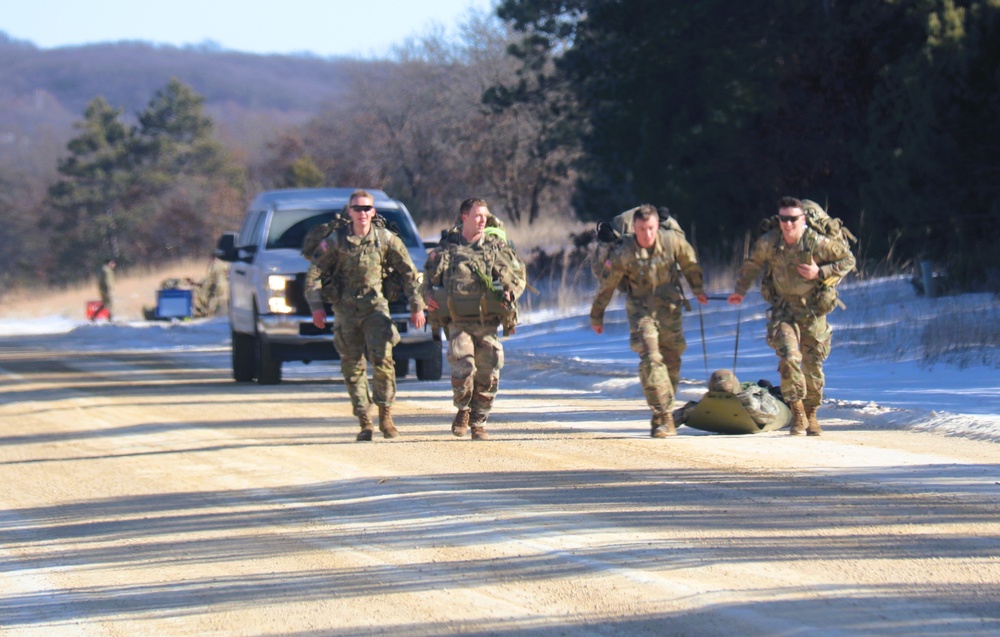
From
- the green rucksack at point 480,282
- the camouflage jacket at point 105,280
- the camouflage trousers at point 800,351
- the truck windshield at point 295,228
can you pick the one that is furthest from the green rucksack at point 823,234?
the camouflage jacket at point 105,280

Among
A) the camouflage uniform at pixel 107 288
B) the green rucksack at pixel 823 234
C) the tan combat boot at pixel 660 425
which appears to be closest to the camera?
the green rucksack at pixel 823 234

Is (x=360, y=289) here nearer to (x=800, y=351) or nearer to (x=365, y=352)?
(x=365, y=352)

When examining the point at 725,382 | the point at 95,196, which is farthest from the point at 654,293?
the point at 95,196

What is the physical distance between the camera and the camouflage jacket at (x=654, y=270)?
10.6 metres

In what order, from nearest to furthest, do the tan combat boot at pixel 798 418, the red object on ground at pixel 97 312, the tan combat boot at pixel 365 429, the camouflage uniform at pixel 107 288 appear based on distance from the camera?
1. the tan combat boot at pixel 798 418
2. the tan combat boot at pixel 365 429
3. the camouflage uniform at pixel 107 288
4. the red object on ground at pixel 97 312

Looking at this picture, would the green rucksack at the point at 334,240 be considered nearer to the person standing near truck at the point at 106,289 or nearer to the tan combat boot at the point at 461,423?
the tan combat boot at the point at 461,423

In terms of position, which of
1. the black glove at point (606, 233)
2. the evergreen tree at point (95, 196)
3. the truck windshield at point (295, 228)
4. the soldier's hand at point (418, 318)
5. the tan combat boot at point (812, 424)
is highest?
the evergreen tree at point (95, 196)

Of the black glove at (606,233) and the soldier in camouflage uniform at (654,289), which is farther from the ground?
the black glove at (606,233)

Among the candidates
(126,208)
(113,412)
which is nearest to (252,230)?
(113,412)

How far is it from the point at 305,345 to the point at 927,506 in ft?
29.0

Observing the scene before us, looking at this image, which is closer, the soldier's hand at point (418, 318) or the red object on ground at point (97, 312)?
the soldier's hand at point (418, 318)

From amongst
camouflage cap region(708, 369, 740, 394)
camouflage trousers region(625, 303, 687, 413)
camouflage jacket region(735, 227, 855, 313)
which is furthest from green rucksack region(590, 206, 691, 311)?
camouflage jacket region(735, 227, 855, 313)

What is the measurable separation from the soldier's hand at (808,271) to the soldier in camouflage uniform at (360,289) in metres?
2.77

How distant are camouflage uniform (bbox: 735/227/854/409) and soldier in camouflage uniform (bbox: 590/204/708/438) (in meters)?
0.52
